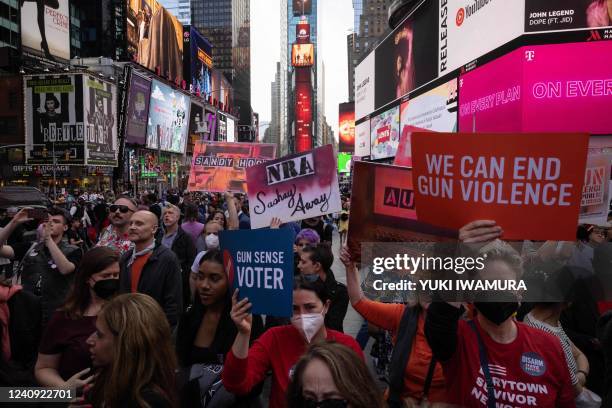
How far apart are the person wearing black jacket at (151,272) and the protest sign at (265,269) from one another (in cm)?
158

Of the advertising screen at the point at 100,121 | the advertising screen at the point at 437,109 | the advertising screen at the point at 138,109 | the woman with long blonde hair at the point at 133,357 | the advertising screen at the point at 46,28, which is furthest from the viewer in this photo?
the advertising screen at the point at 138,109

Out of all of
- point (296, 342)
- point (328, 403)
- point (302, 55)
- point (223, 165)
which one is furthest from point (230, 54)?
point (328, 403)

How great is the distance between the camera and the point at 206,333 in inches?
137

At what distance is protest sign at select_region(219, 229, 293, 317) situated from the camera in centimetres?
282

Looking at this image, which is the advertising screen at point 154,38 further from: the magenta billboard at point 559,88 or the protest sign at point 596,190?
the protest sign at point 596,190

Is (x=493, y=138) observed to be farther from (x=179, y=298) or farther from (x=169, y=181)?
(x=169, y=181)

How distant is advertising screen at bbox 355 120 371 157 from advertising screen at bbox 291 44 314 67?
102 metres

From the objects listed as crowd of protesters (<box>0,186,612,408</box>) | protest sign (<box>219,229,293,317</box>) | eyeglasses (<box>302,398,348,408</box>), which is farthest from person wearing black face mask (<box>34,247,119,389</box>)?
eyeglasses (<box>302,398,348,408</box>)

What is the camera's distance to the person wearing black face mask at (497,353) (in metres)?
2.47

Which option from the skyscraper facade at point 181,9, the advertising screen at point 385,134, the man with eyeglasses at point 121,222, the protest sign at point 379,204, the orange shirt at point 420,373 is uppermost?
the skyscraper facade at point 181,9

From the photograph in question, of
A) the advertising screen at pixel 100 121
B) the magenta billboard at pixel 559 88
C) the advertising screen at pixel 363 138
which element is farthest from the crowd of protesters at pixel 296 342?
the advertising screen at pixel 100 121

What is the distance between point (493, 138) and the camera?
8.16 feet

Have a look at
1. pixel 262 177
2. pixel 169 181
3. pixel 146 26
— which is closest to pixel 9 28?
pixel 146 26

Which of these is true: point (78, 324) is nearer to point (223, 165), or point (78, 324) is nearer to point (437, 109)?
point (223, 165)
